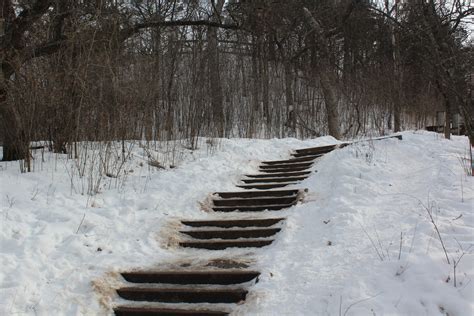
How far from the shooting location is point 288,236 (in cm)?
472

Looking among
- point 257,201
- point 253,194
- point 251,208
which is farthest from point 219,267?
point 253,194

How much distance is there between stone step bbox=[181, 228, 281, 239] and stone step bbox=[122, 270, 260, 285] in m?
1.11

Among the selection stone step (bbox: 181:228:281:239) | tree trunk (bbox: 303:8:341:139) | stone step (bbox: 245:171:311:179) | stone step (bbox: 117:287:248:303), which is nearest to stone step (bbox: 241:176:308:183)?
stone step (bbox: 245:171:311:179)

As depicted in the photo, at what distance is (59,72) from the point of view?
21.5 ft

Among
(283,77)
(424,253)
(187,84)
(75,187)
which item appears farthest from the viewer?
(283,77)

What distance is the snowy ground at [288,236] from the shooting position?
328 centimetres

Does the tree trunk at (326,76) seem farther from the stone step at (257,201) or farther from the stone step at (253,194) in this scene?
the stone step at (257,201)

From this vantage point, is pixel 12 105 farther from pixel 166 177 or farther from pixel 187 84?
pixel 187 84

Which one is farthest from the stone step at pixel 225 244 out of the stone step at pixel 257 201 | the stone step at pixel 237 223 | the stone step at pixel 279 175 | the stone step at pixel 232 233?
the stone step at pixel 279 175

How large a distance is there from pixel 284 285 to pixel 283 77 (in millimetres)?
10782

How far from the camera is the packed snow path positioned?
12.0 ft

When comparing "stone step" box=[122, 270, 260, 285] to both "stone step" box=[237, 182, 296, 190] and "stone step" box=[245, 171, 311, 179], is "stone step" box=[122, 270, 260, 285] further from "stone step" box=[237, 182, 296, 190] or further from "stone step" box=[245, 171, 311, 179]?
"stone step" box=[245, 171, 311, 179]

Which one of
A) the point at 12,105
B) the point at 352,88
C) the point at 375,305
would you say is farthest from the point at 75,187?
the point at 352,88

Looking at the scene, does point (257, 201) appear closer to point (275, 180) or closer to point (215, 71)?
point (275, 180)
